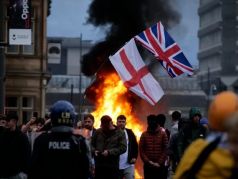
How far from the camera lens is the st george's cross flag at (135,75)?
17750mm

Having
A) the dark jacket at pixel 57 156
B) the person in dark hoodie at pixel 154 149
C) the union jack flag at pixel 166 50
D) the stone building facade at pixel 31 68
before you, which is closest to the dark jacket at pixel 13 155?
the dark jacket at pixel 57 156

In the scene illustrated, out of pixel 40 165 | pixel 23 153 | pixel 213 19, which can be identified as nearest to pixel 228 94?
pixel 40 165

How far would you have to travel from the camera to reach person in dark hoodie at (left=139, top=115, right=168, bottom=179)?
48.7ft

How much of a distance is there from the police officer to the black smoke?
991 inches

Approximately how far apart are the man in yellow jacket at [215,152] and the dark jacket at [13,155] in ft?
17.4

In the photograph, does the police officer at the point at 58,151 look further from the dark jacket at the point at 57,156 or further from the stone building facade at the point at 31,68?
the stone building facade at the point at 31,68

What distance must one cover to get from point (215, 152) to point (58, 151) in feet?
9.49

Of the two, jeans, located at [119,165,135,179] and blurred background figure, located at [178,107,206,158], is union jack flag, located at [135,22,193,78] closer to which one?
jeans, located at [119,165,135,179]

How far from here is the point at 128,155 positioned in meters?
14.5

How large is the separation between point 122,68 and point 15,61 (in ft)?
75.6

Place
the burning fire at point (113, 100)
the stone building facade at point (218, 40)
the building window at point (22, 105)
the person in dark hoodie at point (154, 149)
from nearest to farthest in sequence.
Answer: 1. the person in dark hoodie at point (154, 149)
2. the burning fire at point (113, 100)
3. the building window at point (22, 105)
4. the stone building facade at point (218, 40)

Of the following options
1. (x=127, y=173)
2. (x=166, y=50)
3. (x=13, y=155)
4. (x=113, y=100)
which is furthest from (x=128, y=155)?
(x=113, y=100)

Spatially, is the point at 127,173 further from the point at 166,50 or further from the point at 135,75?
the point at 166,50

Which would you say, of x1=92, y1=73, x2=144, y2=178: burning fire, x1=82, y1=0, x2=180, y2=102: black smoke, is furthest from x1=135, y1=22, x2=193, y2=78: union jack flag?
x1=82, y1=0, x2=180, y2=102: black smoke
